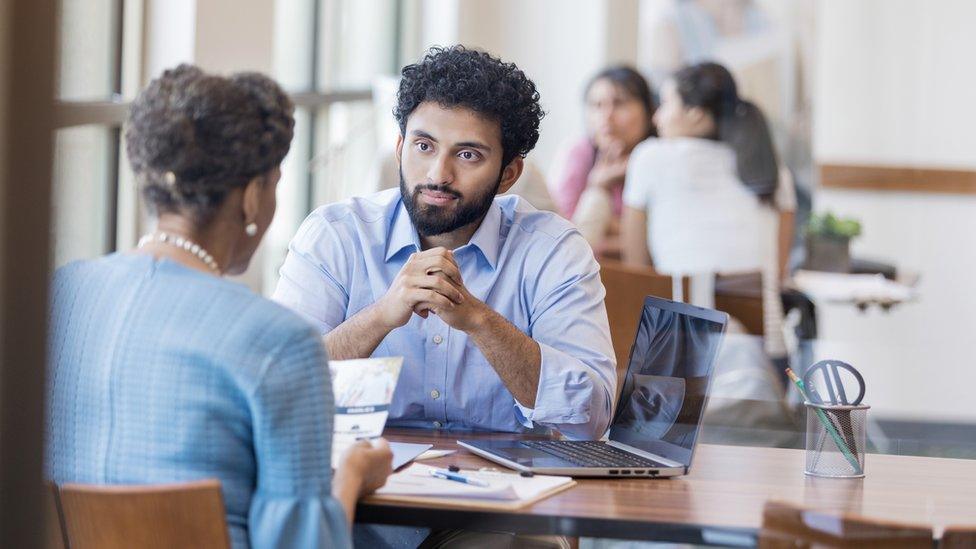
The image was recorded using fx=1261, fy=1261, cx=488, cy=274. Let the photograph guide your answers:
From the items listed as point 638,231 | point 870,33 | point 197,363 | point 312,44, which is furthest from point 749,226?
point 197,363

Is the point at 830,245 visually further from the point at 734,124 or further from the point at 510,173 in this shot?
the point at 510,173

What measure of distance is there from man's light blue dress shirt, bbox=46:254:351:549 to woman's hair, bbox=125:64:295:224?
90 millimetres

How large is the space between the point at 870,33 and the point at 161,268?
5.93 m

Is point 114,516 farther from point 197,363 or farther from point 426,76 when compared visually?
point 426,76

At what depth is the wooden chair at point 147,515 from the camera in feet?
4.05

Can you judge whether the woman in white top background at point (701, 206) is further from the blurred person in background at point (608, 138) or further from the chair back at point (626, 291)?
the chair back at point (626, 291)

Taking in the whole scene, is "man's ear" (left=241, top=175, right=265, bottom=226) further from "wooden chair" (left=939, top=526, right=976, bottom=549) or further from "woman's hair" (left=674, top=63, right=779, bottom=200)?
"woman's hair" (left=674, top=63, right=779, bottom=200)

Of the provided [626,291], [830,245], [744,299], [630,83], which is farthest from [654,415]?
[830,245]

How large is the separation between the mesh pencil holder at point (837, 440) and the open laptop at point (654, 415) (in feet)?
0.51

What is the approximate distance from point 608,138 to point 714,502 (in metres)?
3.54

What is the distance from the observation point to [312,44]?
4887 millimetres

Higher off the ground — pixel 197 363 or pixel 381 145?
pixel 381 145

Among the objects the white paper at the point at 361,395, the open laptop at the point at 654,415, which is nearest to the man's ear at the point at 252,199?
the white paper at the point at 361,395

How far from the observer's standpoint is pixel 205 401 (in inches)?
51.3
